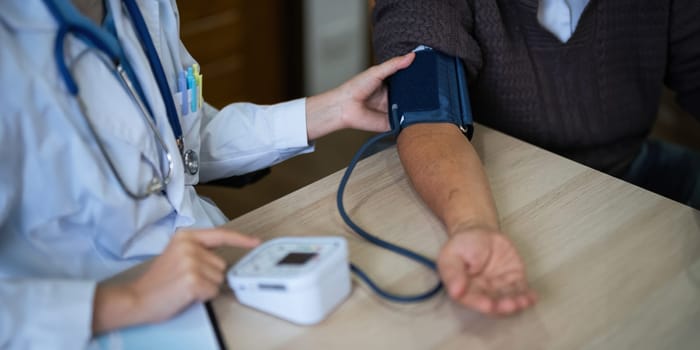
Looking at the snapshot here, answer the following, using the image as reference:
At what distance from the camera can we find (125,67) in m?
0.92

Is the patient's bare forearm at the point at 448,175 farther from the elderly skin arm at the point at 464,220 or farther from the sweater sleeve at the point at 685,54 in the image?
the sweater sleeve at the point at 685,54

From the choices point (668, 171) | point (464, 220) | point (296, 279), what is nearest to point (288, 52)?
point (668, 171)

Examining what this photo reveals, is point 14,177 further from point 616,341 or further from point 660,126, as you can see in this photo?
point 660,126

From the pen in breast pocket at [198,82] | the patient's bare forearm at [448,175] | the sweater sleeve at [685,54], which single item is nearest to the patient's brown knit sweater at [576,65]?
the sweater sleeve at [685,54]

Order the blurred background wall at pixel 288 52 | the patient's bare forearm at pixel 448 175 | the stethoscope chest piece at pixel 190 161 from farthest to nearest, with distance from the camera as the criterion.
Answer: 1. the blurred background wall at pixel 288 52
2. the stethoscope chest piece at pixel 190 161
3. the patient's bare forearm at pixel 448 175

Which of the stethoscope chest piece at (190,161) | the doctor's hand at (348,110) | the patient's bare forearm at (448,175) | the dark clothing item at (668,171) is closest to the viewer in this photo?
the patient's bare forearm at (448,175)

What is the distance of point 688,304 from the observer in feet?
2.65

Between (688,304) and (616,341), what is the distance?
0.11 metres

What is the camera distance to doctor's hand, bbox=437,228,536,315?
77 cm

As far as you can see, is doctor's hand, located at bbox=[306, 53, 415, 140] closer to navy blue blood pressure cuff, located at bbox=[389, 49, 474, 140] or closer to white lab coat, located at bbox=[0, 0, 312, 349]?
navy blue blood pressure cuff, located at bbox=[389, 49, 474, 140]

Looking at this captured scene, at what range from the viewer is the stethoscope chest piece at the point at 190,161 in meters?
1.05

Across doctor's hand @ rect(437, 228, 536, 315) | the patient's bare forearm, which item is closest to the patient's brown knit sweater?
the patient's bare forearm

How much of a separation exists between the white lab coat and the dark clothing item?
89 centimetres

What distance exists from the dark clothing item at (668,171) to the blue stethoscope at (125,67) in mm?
902
